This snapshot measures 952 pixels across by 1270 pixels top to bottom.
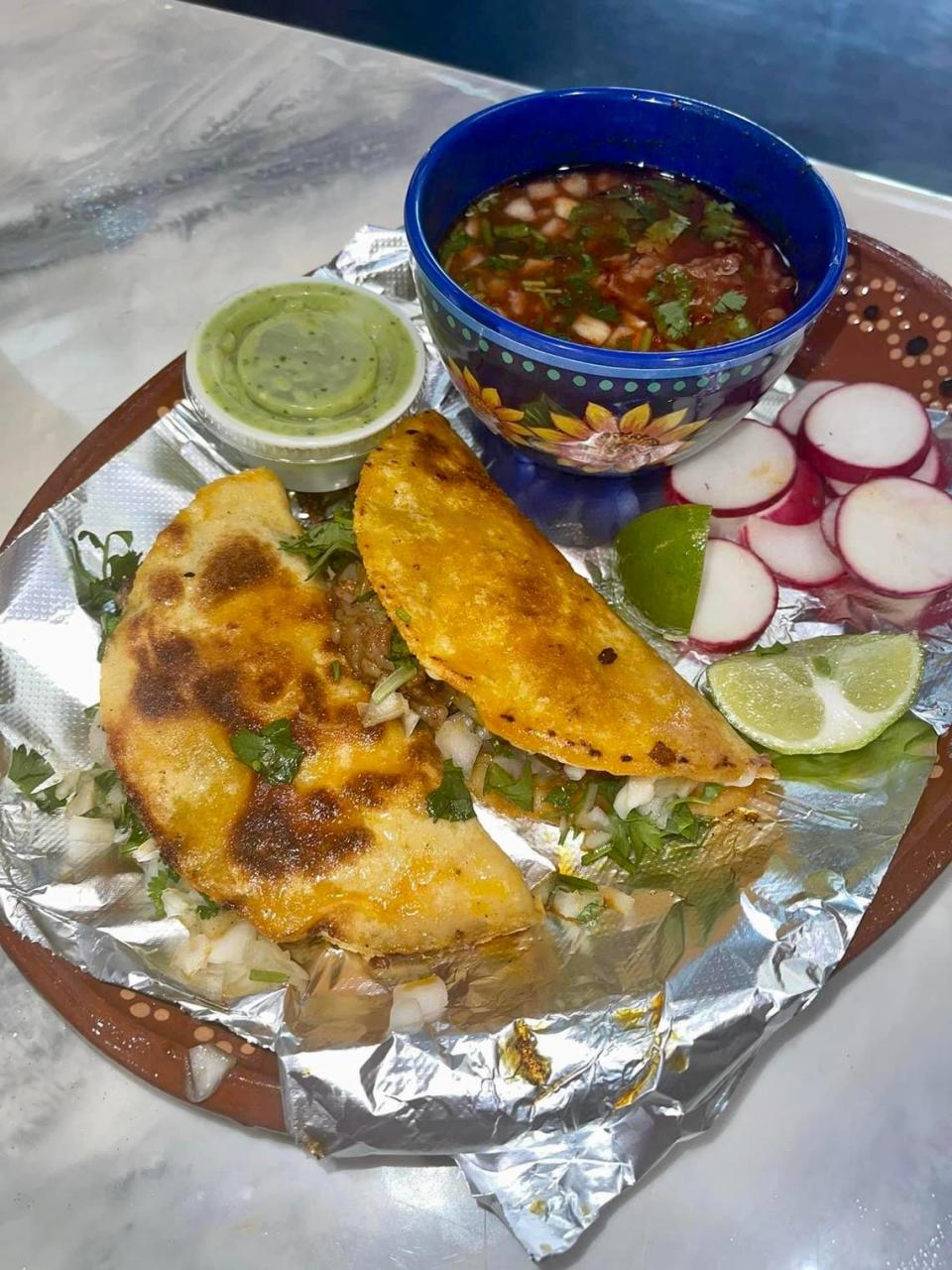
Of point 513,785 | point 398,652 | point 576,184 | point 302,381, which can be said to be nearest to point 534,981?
point 513,785

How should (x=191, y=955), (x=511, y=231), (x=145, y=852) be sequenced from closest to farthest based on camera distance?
(x=191, y=955) → (x=145, y=852) → (x=511, y=231)

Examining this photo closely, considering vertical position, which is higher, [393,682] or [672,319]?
[672,319]

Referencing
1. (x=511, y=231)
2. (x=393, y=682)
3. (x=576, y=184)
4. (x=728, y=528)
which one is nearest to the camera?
(x=393, y=682)

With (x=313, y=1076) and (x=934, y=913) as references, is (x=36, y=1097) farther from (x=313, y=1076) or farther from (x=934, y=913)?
(x=934, y=913)

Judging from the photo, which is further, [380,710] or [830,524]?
[830,524]

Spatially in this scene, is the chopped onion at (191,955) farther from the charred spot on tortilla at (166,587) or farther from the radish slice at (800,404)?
the radish slice at (800,404)

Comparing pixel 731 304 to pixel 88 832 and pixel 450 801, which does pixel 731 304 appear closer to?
pixel 450 801

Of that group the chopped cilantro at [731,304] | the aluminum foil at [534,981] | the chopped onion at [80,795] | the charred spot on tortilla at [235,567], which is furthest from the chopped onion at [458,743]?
the chopped cilantro at [731,304]
